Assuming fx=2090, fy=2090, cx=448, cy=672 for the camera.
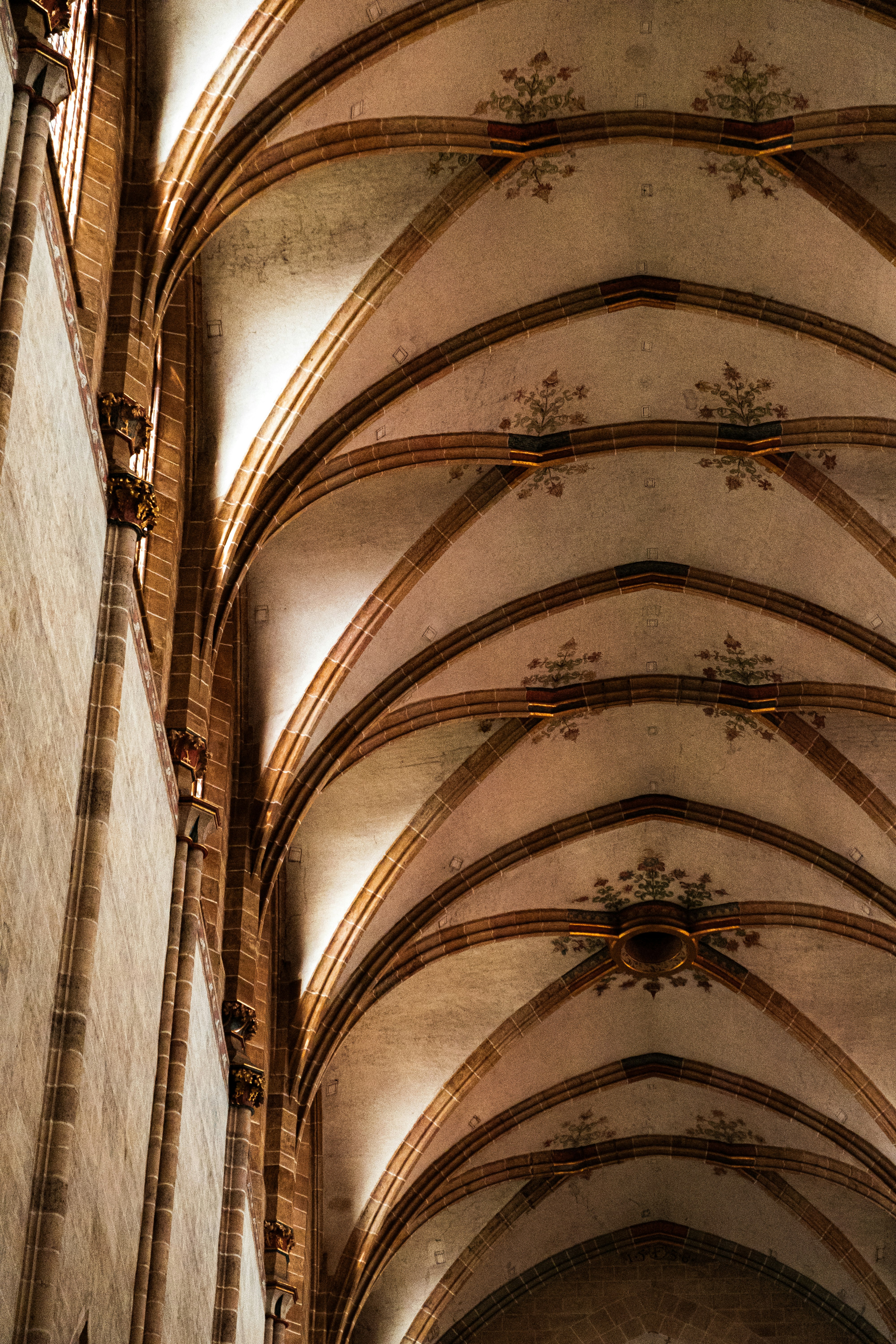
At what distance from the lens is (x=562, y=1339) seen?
26.3 metres

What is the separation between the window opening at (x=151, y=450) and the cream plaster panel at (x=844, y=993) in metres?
11.4

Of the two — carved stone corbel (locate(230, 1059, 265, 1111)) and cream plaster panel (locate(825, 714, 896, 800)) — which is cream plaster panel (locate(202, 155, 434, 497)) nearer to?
carved stone corbel (locate(230, 1059, 265, 1111))

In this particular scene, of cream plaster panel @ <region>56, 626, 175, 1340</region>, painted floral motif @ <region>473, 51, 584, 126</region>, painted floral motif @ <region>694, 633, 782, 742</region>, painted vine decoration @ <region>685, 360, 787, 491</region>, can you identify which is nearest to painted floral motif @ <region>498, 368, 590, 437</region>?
painted vine decoration @ <region>685, 360, 787, 491</region>

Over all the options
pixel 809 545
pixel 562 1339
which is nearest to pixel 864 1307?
pixel 562 1339

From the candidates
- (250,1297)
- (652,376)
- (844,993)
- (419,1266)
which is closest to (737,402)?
(652,376)

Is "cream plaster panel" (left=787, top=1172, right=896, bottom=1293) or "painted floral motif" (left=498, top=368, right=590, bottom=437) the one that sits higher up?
"painted floral motif" (left=498, top=368, right=590, bottom=437)

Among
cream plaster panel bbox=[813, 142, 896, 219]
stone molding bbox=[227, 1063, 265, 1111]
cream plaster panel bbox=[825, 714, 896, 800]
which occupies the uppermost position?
cream plaster panel bbox=[813, 142, 896, 219]

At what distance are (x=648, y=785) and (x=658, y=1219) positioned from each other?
25.9ft

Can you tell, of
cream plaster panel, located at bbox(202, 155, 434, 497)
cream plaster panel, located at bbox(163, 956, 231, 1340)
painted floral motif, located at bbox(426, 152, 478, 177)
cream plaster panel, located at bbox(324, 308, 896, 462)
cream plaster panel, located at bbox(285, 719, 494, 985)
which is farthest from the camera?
cream plaster panel, located at bbox(285, 719, 494, 985)

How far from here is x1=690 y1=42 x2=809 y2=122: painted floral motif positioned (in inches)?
597

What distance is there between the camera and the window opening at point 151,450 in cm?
1271

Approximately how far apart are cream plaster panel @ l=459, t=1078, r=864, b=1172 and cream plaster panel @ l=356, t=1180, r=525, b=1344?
778 millimetres

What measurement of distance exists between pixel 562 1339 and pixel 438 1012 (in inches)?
239

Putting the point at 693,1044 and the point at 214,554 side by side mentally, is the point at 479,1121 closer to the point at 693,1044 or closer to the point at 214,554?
the point at 693,1044
